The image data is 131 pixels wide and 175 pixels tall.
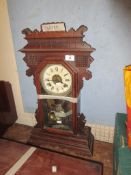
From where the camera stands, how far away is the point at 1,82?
162 cm

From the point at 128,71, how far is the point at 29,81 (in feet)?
2.99

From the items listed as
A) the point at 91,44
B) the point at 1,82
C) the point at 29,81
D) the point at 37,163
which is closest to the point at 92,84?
the point at 91,44

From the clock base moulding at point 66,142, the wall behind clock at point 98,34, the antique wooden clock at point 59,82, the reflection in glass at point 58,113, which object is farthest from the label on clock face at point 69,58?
the clock base moulding at point 66,142

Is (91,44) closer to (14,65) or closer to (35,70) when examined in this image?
(35,70)

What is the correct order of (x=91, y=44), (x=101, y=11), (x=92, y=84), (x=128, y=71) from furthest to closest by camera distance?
(x=92, y=84)
(x=91, y=44)
(x=101, y=11)
(x=128, y=71)

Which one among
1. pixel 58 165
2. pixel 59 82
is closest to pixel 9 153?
pixel 58 165

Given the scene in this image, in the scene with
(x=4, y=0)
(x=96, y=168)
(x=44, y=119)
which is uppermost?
(x=4, y=0)

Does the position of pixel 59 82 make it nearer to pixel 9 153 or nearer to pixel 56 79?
pixel 56 79

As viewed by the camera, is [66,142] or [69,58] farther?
[66,142]

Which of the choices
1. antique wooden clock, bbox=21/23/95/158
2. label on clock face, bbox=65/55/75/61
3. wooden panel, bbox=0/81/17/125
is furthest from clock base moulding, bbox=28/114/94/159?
label on clock face, bbox=65/55/75/61

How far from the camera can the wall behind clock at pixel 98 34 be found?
111 cm

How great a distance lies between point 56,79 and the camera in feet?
4.11

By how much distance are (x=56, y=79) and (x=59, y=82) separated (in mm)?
30

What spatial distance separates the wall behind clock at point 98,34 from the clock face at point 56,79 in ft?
0.63
